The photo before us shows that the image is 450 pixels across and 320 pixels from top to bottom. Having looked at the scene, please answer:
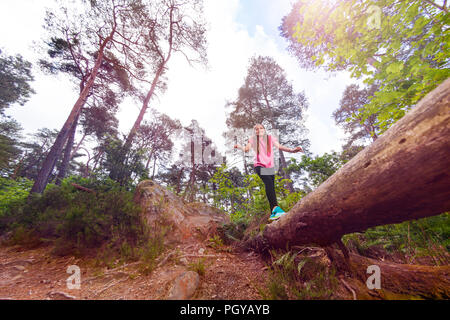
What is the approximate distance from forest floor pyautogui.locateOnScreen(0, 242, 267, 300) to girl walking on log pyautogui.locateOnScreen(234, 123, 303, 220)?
3.39 feet

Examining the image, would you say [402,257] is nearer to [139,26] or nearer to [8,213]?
[8,213]

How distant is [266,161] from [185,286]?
2456 mm

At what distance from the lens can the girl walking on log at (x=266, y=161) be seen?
3072mm

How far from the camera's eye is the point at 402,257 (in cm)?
225

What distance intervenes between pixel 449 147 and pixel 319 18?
12.0 feet

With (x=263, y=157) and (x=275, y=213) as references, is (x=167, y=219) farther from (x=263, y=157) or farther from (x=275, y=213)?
(x=263, y=157)

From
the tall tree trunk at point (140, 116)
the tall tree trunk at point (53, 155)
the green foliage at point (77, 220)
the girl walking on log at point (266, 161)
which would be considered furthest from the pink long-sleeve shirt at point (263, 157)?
the tall tree trunk at point (53, 155)

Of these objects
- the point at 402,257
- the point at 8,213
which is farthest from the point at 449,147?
the point at 8,213

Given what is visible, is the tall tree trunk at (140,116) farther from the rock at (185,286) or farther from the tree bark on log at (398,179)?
the tree bark on log at (398,179)

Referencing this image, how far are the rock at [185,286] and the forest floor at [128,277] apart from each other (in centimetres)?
7

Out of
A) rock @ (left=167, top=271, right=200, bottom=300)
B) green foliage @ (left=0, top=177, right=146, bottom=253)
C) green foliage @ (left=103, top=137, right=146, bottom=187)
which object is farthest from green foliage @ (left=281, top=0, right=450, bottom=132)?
green foliage @ (left=103, top=137, right=146, bottom=187)

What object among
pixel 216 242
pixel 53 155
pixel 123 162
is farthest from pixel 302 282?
pixel 53 155

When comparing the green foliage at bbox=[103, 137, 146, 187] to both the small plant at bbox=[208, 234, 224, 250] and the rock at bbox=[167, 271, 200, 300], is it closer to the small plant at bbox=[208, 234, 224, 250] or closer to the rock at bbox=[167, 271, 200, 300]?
the small plant at bbox=[208, 234, 224, 250]

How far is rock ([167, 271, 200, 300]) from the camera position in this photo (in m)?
1.66
